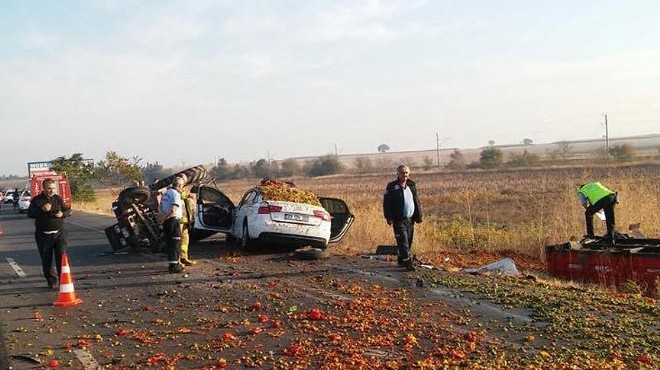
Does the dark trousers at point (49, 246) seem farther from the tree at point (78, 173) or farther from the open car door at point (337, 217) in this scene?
the tree at point (78, 173)

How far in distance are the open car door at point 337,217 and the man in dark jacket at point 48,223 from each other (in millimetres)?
5639

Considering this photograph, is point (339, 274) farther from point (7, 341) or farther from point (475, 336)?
point (7, 341)

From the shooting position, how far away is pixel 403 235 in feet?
37.6

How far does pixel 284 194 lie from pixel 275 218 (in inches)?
31.1

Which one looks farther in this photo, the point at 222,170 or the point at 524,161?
the point at 222,170

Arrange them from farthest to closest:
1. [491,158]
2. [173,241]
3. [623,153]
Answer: [491,158] → [623,153] → [173,241]

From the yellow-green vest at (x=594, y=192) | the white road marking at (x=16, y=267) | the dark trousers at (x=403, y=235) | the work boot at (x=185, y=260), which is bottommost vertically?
the white road marking at (x=16, y=267)

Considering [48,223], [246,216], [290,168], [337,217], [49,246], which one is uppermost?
[290,168]

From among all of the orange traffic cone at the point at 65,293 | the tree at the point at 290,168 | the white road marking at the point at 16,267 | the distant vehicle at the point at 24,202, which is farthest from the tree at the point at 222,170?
the orange traffic cone at the point at 65,293

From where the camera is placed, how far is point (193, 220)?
15391 millimetres

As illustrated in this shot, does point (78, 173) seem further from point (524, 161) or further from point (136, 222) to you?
point (524, 161)

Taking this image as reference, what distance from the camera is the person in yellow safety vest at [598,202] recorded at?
13.1 meters

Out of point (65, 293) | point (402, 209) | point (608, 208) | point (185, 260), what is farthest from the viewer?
point (608, 208)

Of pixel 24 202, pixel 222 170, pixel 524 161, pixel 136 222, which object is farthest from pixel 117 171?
pixel 222 170
